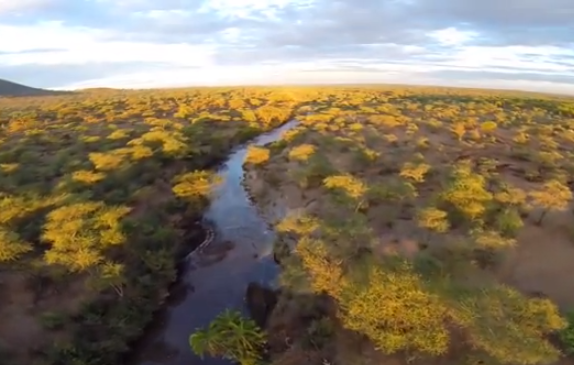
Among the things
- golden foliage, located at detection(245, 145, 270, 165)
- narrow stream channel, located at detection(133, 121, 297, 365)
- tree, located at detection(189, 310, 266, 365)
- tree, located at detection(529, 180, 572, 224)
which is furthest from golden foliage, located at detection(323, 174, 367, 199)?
tree, located at detection(189, 310, 266, 365)

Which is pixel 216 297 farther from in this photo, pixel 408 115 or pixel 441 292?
pixel 408 115

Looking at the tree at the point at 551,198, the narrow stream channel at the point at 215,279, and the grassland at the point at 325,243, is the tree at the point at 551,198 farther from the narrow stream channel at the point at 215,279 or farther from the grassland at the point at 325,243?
the narrow stream channel at the point at 215,279

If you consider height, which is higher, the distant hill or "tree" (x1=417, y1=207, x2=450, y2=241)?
the distant hill

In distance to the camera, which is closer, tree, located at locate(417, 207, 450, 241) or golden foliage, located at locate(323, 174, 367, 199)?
tree, located at locate(417, 207, 450, 241)

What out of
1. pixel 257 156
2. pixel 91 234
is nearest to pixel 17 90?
pixel 257 156

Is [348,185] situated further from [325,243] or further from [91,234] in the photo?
[91,234]

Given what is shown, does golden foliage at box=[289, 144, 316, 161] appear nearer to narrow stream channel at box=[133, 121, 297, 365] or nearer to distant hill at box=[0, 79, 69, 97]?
narrow stream channel at box=[133, 121, 297, 365]

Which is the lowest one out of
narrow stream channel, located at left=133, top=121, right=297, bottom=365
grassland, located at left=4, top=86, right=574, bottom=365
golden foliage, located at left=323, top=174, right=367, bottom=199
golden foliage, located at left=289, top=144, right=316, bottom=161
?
narrow stream channel, located at left=133, top=121, right=297, bottom=365

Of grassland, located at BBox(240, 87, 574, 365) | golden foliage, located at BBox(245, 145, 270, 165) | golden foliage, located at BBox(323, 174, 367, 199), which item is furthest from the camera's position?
golden foliage, located at BBox(245, 145, 270, 165)
